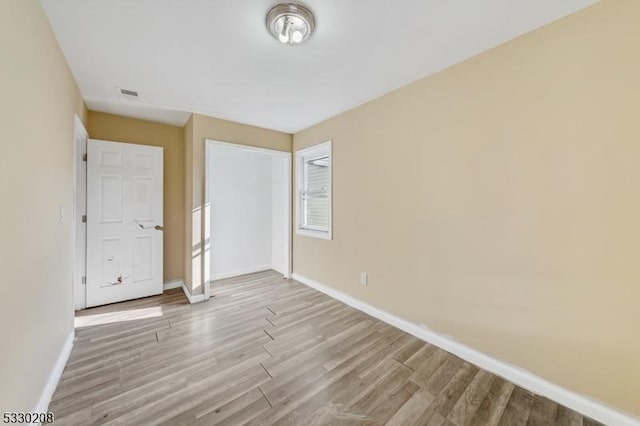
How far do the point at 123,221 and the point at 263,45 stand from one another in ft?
9.27

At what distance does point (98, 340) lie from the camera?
2.30m

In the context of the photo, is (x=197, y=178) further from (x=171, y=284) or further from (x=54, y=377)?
(x=54, y=377)

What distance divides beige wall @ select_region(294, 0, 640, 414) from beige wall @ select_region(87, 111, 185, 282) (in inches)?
117

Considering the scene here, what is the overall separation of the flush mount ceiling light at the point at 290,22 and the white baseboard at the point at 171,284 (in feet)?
11.6

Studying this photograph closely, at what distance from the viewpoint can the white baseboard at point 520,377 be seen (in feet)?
4.80

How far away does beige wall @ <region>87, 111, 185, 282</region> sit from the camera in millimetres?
3449

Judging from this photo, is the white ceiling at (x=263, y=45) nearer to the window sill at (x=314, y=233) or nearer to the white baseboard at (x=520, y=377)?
the window sill at (x=314, y=233)

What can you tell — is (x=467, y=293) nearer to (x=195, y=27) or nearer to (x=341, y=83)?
(x=341, y=83)

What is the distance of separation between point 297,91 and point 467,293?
246 cm

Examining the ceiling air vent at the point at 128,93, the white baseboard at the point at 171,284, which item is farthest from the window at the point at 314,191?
the ceiling air vent at the point at 128,93

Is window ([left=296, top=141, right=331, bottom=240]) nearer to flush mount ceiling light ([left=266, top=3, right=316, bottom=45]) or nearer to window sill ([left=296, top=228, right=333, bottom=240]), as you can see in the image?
window sill ([left=296, top=228, right=333, bottom=240])

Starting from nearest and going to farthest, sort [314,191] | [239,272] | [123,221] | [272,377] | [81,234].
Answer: [272,377] < [81,234] < [123,221] < [314,191] < [239,272]

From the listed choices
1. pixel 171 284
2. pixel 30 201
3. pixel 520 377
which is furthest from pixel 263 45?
pixel 171 284

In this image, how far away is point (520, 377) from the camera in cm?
177
